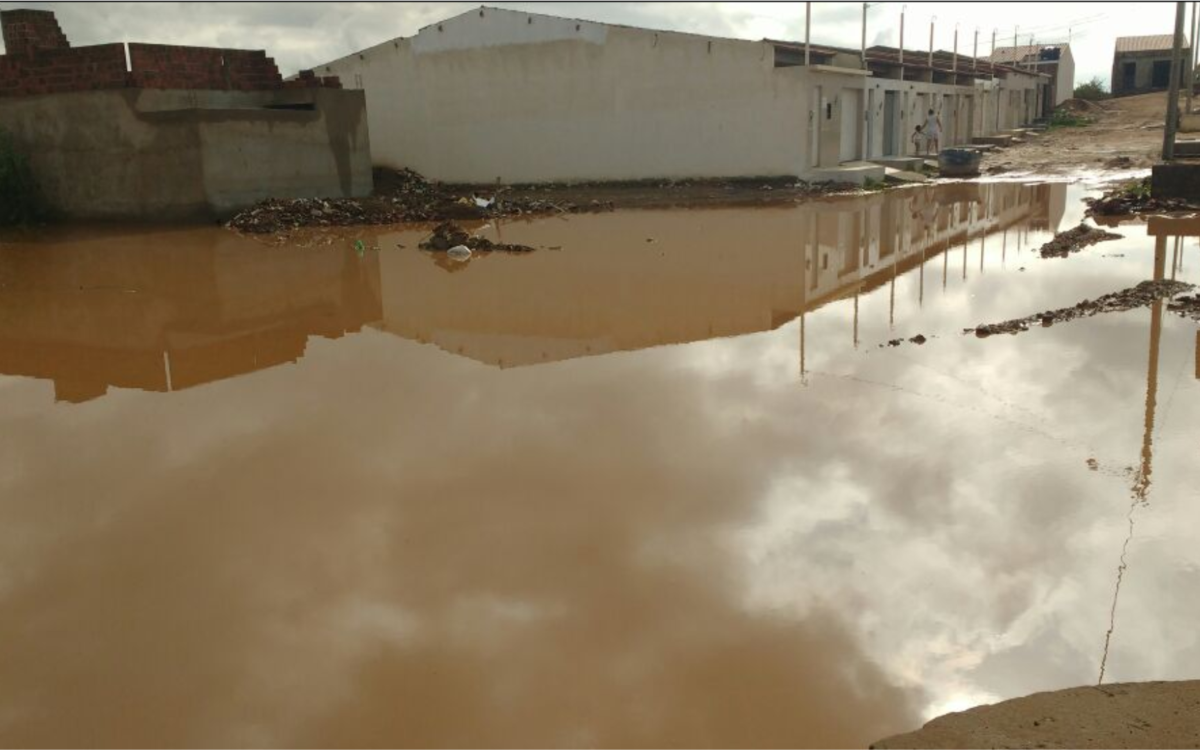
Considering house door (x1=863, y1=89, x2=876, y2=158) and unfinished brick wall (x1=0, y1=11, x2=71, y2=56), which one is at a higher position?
unfinished brick wall (x1=0, y1=11, x2=71, y2=56)

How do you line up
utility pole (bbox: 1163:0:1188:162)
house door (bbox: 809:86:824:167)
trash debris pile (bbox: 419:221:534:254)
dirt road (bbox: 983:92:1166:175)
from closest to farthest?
trash debris pile (bbox: 419:221:534:254)
utility pole (bbox: 1163:0:1188:162)
house door (bbox: 809:86:824:167)
dirt road (bbox: 983:92:1166:175)

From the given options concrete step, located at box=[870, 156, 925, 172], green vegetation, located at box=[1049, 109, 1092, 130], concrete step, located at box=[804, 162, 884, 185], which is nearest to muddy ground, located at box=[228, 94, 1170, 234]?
concrete step, located at box=[804, 162, 884, 185]

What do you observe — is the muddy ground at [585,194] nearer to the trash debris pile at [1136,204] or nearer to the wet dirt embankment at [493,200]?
the wet dirt embankment at [493,200]

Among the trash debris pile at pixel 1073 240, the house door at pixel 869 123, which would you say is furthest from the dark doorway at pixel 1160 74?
the trash debris pile at pixel 1073 240

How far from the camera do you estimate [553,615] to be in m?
3.79

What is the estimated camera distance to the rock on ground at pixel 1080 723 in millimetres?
2850

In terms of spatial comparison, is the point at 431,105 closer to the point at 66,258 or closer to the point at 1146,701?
the point at 66,258

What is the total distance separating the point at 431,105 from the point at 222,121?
1210 centimetres

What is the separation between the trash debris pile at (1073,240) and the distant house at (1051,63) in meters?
49.7

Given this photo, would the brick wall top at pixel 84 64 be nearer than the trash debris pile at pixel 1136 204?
No

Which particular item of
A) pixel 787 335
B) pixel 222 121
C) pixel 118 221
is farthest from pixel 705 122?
pixel 787 335

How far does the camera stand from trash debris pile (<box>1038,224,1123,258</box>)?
500 inches

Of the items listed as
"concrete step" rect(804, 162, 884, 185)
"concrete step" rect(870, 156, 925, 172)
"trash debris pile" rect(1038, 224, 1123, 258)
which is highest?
"concrete step" rect(870, 156, 925, 172)

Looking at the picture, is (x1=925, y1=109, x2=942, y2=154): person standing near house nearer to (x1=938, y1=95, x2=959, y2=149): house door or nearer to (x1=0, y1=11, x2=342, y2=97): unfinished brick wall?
(x1=938, y1=95, x2=959, y2=149): house door
